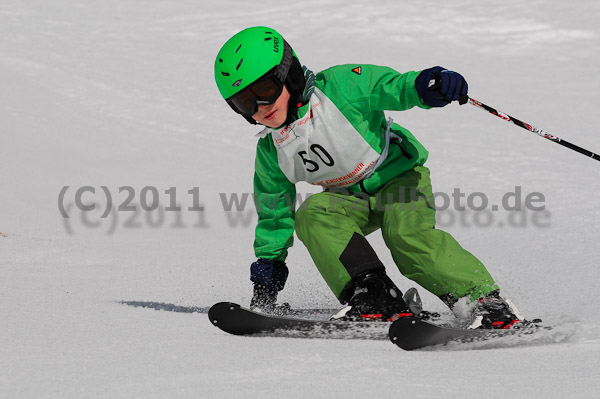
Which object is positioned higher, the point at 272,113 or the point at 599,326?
the point at 272,113

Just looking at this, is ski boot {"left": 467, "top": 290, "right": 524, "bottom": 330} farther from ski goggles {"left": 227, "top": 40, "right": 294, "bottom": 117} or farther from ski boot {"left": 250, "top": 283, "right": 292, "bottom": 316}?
ski goggles {"left": 227, "top": 40, "right": 294, "bottom": 117}

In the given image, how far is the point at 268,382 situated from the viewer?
247 cm

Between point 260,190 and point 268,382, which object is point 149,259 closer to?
point 260,190

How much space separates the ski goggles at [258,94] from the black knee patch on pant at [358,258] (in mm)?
754

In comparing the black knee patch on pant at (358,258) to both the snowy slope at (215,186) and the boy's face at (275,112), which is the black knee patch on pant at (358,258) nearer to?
the snowy slope at (215,186)

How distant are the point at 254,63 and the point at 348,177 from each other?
733 millimetres

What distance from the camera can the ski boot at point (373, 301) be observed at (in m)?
3.66

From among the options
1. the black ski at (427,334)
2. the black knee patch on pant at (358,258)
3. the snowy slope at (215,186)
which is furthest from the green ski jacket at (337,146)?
the black ski at (427,334)

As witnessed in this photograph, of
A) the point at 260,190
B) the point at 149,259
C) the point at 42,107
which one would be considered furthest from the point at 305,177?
the point at 42,107

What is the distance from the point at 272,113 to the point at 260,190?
21.1 inches

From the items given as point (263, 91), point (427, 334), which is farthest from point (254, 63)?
point (427, 334)

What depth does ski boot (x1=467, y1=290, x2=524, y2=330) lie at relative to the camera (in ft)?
11.2

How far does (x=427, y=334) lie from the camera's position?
3.05 metres

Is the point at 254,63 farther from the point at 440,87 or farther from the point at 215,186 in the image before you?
the point at 215,186
